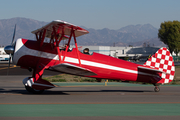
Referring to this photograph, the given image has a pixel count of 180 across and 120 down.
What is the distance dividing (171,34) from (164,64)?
78.4m

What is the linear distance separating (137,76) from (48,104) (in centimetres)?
509

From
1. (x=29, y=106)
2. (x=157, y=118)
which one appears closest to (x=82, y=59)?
(x=29, y=106)

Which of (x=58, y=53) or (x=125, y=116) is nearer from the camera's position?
(x=125, y=116)

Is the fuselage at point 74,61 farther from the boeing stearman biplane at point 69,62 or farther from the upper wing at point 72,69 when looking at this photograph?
the upper wing at point 72,69

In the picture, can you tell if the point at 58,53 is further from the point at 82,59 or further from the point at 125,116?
the point at 125,116

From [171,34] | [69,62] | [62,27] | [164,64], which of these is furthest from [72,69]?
[171,34]

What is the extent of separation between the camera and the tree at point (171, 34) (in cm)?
8456

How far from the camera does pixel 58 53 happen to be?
34.9 feet

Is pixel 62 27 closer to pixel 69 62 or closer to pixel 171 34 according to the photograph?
pixel 69 62

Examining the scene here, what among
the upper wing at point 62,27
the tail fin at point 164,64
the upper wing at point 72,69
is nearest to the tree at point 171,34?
the tail fin at point 164,64

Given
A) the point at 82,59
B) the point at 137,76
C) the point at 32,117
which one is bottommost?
the point at 32,117

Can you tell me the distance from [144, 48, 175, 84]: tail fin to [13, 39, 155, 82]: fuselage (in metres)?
0.78

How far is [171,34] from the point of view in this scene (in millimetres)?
85312

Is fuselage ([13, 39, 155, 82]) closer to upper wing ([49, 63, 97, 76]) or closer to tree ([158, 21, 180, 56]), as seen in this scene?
upper wing ([49, 63, 97, 76])
